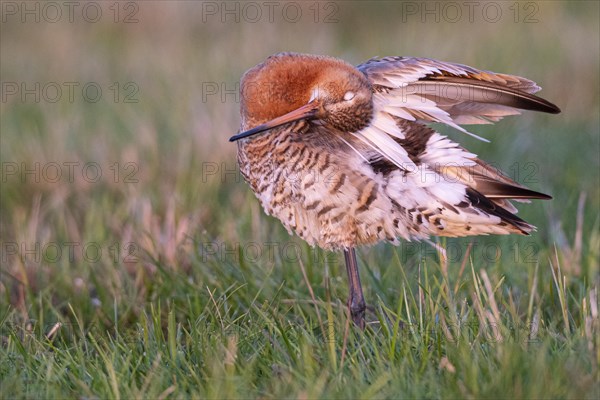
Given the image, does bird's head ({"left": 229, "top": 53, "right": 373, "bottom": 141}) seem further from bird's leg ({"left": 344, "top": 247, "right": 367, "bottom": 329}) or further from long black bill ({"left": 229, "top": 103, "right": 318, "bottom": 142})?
bird's leg ({"left": 344, "top": 247, "right": 367, "bottom": 329})

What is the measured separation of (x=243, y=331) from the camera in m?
3.74

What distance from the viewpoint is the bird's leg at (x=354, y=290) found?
4082mm

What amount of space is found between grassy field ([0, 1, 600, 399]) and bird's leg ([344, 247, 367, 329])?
3.9 inches

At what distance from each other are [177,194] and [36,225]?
2.85 feet

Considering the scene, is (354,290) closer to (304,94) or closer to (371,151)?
(371,151)

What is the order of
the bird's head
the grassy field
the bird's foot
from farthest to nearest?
1. the bird's foot
2. the bird's head
3. the grassy field

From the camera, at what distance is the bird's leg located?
4.08 metres

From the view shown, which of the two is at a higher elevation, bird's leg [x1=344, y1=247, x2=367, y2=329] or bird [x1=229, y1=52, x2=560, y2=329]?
bird [x1=229, y1=52, x2=560, y2=329]

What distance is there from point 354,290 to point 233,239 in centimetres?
123

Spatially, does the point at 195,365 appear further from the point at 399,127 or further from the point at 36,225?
the point at 36,225

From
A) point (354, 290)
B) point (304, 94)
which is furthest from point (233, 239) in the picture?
point (304, 94)

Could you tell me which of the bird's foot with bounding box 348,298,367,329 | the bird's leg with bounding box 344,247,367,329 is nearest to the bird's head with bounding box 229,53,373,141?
the bird's leg with bounding box 344,247,367,329

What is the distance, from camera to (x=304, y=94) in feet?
13.0

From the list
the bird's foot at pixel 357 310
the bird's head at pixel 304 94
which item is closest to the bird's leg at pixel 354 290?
the bird's foot at pixel 357 310
